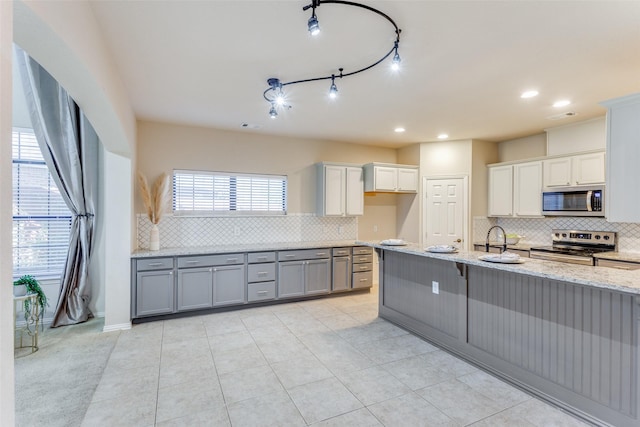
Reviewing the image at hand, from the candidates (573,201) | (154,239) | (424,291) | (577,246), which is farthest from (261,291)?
(577,246)

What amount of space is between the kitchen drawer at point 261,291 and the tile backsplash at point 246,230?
0.82m

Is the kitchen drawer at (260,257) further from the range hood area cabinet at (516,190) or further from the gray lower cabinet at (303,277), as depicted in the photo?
the range hood area cabinet at (516,190)

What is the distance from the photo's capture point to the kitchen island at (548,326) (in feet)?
6.59

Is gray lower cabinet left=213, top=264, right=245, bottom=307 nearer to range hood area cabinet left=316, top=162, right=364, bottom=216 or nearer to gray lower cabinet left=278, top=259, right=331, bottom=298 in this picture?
gray lower cabinet left=278, top=259, right=331, bottom=298

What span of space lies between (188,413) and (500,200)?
17.4 ft

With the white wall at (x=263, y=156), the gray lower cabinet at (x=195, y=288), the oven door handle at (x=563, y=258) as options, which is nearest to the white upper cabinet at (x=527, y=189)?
the oven door handle at (x=563, y=258)

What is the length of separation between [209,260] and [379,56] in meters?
3.20

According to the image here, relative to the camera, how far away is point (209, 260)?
4336mm

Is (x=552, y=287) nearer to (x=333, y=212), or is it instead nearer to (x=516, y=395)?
(x=516, y=395)

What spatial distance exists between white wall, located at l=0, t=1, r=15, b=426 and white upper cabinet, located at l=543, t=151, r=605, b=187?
5556 mm

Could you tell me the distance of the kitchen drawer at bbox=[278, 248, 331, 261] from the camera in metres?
4.81

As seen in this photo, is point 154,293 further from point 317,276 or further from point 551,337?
point 551,337

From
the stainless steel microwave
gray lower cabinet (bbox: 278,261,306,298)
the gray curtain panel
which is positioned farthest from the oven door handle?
the gray curtain panel

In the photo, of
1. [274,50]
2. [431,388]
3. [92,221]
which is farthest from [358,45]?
[92,221]
